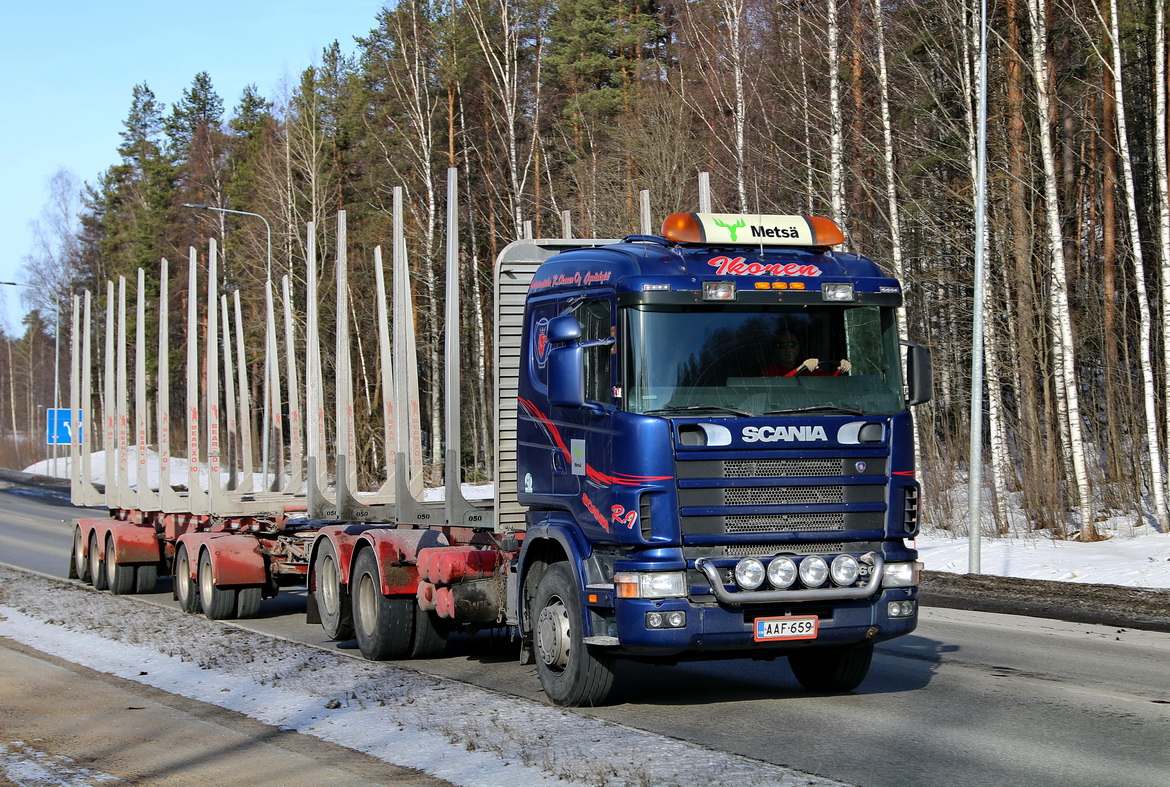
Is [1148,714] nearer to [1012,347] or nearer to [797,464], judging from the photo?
[797,464]

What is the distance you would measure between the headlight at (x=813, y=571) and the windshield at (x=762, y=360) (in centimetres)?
95

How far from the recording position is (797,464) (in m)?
8.17

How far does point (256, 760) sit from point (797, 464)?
3699 mm

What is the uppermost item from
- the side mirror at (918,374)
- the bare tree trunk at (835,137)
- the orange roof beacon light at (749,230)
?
the bare tree trunk at (835,137)

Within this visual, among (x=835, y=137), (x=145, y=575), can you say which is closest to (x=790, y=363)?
(x=145, y=575)

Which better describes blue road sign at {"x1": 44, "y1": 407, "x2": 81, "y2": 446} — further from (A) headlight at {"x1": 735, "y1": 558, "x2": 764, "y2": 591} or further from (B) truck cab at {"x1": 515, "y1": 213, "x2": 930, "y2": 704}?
(A) headlight at {"x1": 735, "y1": 558, "x2": 764, "y2": 591}

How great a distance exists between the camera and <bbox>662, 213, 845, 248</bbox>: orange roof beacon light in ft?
29.2

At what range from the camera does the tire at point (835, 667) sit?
9.31 m

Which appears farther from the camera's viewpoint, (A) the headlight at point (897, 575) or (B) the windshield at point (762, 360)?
(A) the headlight at point (897, 575)

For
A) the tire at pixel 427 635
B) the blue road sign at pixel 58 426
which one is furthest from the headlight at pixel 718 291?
the blue road sign at pixel 58 426

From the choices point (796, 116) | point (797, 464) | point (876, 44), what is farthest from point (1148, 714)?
point (796, 116)

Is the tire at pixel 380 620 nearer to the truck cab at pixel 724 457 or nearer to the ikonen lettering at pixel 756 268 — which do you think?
the truck cab at pixel 724 457

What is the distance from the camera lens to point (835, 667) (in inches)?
370

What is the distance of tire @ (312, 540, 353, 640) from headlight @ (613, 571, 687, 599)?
4.97 meters
